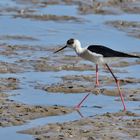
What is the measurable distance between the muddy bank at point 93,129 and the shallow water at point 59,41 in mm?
239

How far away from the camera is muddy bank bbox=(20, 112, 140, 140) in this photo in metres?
8.12

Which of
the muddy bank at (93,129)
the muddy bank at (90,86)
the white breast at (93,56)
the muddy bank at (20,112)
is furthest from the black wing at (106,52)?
the muddy bank at (93,129)

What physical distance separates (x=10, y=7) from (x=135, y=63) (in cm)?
703

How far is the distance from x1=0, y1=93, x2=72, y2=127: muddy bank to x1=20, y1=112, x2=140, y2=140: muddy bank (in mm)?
453

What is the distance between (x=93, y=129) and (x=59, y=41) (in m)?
6.59

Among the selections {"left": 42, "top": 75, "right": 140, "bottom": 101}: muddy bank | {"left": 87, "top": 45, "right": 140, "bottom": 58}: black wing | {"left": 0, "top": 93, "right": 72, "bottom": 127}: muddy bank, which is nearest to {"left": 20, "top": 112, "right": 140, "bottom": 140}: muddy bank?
{"left": 0, "top": 93, "right": 72, "bottom": 127}: muddy bank

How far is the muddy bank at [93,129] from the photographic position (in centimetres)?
812

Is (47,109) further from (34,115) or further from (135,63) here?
(135,63)

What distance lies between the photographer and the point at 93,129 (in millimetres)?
8461

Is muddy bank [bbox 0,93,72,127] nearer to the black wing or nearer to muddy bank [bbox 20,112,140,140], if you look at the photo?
muddy bank [bbox 20,112,140,140]

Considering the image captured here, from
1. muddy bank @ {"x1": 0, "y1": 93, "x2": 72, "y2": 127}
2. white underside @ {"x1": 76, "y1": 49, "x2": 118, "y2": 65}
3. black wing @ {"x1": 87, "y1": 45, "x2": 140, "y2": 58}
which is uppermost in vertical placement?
black wing @ {"x1": 87, "y1": 45, "x2": 140, "y2": 58}

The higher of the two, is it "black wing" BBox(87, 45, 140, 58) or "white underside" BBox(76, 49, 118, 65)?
"black wing" BBox(87, 45, 140, 58)

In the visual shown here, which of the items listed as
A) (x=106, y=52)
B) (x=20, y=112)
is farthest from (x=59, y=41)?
(x=20, y=112)

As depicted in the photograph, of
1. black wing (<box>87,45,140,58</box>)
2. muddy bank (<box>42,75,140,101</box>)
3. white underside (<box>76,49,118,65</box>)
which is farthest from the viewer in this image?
muddy bank (<box>42,75,140,101</box>)
